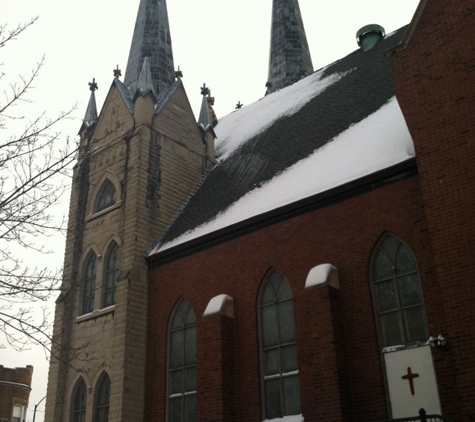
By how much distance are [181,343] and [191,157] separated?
21.1 ft

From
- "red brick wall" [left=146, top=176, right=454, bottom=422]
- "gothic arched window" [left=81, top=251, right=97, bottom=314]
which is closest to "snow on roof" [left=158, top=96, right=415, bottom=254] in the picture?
"red brick wall" [left=146, top=176, right=454, bottom=422]

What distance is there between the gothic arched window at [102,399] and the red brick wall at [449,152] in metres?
8.01

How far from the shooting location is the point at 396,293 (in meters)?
11.0

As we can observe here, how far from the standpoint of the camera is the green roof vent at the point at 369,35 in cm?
1933

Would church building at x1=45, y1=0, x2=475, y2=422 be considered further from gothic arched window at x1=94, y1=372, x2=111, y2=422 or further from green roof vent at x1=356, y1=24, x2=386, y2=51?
green roof vent at x1=356, y1=24, x2=386, y2=51

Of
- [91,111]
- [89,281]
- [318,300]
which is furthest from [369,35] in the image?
[89,281]

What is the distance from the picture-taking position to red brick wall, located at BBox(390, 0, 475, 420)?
30.6 ft

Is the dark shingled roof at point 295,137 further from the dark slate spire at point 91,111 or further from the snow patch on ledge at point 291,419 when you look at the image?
the snow patch on ledge at point 291,419

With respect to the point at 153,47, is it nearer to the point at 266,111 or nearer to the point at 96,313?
the point at 266,111

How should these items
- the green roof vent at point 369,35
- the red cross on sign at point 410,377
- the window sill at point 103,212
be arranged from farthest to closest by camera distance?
the green roof vent at point 369,35, the window sill at point 103,212, the red cross on sign at point 410,377

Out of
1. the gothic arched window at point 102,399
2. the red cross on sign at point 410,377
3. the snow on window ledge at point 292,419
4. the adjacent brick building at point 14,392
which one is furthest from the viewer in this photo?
the adjacent brick building at point 14,392

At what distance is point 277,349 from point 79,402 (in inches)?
230

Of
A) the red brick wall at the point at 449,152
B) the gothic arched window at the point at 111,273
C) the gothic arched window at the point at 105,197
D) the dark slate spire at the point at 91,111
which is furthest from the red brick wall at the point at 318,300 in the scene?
the dark slate spire at the point at 91,111

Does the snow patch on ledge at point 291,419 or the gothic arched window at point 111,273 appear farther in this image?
the gothic arched window at point 111,273
